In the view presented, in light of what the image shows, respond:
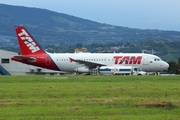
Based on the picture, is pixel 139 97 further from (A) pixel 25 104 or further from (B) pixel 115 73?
(B) pixel 115 73

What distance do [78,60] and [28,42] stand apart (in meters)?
7.96

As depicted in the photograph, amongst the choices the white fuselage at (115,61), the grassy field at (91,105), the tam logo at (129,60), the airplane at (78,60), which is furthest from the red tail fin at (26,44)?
the grassy field at (91,105)

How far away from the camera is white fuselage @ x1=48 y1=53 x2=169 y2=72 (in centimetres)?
7988

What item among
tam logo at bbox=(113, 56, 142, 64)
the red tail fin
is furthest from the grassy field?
the red tail fin

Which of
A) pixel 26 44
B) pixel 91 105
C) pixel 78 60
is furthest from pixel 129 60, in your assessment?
pixel 91 105

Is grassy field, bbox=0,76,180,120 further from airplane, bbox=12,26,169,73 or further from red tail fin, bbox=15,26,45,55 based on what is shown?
red tail fin, bbox=15,26,45,55

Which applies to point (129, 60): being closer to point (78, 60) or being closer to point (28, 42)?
point (78, 60)

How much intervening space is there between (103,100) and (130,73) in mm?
46298

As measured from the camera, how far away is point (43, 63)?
81.2 meters

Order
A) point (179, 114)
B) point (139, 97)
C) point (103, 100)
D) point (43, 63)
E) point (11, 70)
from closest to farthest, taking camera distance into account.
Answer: point (179, 114)
point (103, 100)
point (139, 97)
point (43, 63)
point (11, 70)

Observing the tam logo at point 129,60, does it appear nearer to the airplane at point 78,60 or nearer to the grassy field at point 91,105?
the airplane at point 78,60

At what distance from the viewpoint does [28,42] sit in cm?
8169

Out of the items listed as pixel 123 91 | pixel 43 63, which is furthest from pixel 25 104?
pixel 43 63

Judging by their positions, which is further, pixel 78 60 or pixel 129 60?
pixel 78 60
